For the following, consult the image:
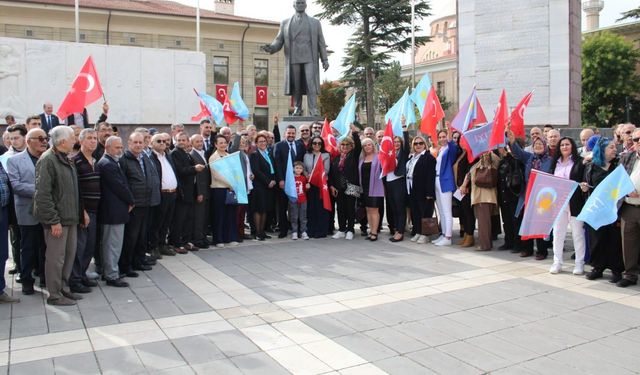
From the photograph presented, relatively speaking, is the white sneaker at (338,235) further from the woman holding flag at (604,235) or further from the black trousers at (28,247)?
the black trousers at (28,247)

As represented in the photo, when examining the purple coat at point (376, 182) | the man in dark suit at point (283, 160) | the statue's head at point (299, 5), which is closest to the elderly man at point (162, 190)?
the man in dark suit at point (283, 160)

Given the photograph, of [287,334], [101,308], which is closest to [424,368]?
[287,334]

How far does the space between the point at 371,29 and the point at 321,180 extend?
1099 inches

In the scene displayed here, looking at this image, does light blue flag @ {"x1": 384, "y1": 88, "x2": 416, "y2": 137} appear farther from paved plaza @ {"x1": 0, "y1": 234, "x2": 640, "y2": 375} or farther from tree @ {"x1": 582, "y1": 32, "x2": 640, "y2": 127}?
tree @ {"x1": 582, "y1": 32, "x2": 640, "y2": 127}

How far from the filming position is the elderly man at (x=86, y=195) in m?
6.69

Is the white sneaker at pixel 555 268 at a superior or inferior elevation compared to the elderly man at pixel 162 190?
inferior

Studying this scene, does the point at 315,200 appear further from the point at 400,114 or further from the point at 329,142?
the point at 400,114

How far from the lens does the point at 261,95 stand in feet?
156

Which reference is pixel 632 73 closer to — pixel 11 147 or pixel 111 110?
pixel 111 110

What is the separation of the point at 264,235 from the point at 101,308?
14.7 feet

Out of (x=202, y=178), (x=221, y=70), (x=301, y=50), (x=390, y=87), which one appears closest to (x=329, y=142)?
(x=202, y=178)

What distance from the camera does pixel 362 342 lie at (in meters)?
5.01

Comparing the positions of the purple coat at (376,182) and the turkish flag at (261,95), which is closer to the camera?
the purple coat at (376,182)

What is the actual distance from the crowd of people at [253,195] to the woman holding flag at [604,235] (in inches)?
0.5
